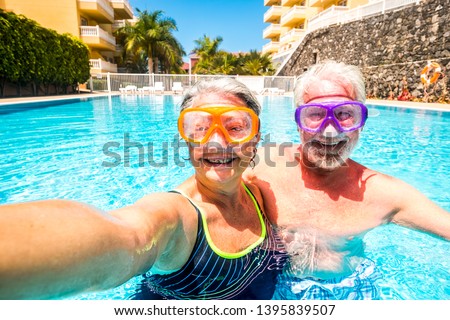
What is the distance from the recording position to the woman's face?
1404 mm

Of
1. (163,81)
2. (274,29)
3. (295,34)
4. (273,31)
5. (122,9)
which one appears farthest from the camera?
(273,31)

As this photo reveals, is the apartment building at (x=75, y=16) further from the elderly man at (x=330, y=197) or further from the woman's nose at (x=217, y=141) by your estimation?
the woman's nose at (x=217, y=141)

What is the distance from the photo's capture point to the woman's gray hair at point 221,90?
148cm

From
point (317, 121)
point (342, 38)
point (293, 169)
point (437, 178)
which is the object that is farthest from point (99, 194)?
point (342, 38)

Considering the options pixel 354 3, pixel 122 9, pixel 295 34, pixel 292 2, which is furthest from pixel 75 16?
pixel 292 2

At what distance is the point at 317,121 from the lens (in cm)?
187

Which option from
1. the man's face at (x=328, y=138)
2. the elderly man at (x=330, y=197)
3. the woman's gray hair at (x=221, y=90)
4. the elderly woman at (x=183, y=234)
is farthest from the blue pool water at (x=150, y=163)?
the woman's gray hair at (x=221, y=90)

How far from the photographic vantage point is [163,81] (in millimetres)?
27562

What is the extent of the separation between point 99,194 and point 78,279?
4083 mm

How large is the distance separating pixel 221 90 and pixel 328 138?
83 centimetres

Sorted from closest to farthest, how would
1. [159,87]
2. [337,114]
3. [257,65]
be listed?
[337,114] → [159,87] → [257,65]

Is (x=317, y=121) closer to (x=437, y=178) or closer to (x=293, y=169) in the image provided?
(x=293, y=169)

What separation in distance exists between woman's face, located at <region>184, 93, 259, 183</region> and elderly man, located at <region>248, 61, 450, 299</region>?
2.16 feet

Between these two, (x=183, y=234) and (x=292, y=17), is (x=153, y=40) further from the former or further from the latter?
(x=183, y=234)
